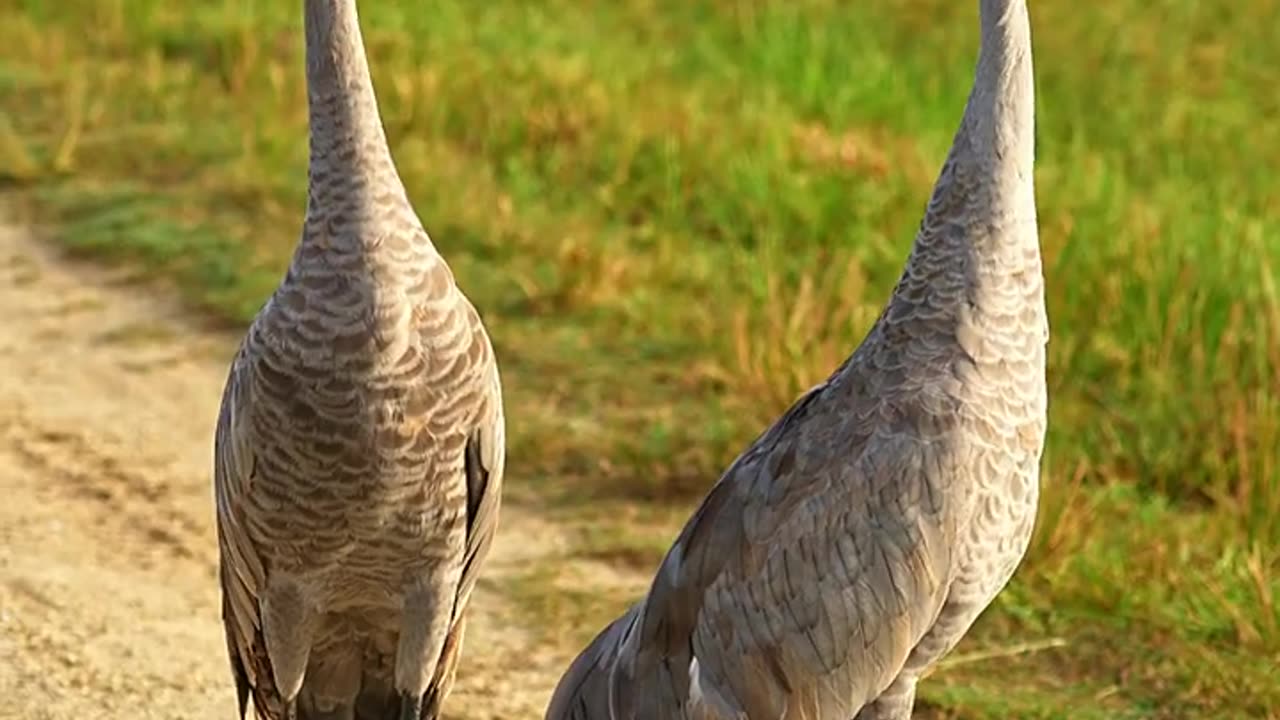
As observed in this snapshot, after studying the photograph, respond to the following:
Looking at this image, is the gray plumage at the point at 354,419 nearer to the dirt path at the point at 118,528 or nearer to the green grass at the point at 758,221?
the dirt path at the point at 118,528

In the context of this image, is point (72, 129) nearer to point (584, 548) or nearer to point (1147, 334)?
point (584, 548)

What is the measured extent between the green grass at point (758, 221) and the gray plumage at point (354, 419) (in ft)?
3.80

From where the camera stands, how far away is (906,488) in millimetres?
3633

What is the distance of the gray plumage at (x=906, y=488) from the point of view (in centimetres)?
362

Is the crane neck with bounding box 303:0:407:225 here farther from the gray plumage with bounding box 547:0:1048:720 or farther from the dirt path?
the dirt path

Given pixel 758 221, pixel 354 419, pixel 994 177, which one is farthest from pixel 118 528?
pixel 994 177

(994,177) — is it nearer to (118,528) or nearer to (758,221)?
(118,528)

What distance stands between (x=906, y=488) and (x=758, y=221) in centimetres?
406

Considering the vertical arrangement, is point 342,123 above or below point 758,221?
above

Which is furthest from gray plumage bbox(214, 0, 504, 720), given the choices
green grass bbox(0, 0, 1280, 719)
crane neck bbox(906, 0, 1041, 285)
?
green grass bbox(0, 0, 1280, 719)

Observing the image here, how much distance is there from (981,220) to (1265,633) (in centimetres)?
179

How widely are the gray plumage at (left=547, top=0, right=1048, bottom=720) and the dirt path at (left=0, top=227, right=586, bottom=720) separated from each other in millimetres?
1242

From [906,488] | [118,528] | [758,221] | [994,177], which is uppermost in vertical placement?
[994,177]

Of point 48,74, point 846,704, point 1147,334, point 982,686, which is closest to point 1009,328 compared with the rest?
point 846,704
